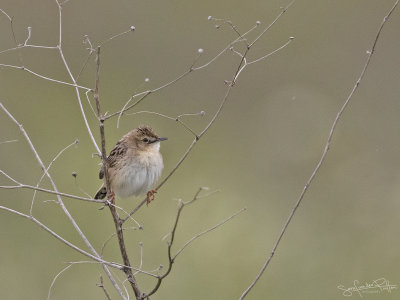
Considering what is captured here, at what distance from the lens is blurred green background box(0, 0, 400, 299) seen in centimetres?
1052

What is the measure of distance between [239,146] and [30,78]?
357cm

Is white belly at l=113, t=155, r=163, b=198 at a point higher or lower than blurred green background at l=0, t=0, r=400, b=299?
higher

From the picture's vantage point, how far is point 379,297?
9.59 m

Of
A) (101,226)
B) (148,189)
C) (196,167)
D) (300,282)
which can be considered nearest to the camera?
(148,189)

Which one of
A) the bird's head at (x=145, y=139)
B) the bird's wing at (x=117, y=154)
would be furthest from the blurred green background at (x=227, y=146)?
the bird's head at (x=145, y=139)

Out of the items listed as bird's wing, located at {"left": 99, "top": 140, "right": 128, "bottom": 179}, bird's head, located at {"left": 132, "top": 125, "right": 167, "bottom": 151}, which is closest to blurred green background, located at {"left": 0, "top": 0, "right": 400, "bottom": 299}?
bird's wing, located at {"left": 99, "top": 140, "right": 128, "bottom": 179}

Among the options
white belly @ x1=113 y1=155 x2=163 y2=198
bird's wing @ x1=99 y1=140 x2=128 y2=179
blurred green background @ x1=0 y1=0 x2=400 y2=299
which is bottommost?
blurred green background @ x1=0 y1=0 x2=400 y2=299

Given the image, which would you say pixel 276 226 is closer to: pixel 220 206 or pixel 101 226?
pixel 220 206

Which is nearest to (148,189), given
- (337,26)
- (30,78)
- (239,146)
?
(239,146)

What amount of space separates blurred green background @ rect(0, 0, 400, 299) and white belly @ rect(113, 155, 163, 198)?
6.03ft

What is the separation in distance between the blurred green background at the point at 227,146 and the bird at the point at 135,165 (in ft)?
6.02

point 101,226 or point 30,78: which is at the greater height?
point 30,78

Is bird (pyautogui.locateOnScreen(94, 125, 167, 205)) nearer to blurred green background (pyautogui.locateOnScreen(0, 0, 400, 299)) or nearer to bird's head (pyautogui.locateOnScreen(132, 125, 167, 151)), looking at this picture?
bird's head (pyautogui.locateOnScreen(132, 125, 167, 151))

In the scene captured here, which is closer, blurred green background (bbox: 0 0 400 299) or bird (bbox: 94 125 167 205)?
bird (bbox: 94 125 167 205)
